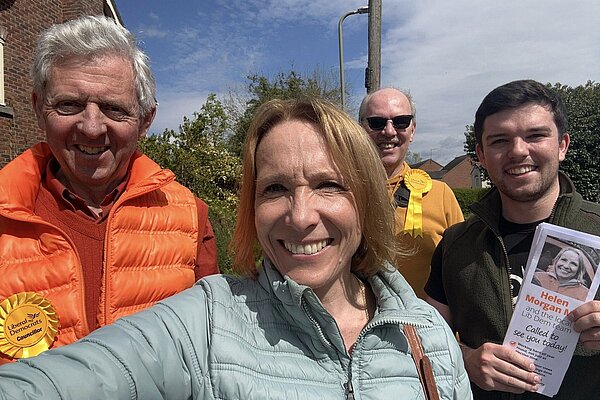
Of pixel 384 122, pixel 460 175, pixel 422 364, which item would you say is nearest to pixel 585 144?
pixel 384 122

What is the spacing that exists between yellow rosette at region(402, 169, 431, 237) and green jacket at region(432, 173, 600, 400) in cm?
75

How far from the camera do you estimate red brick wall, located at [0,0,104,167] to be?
884 cm

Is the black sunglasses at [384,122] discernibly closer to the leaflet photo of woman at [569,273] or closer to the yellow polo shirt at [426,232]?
the yellow polo shirt at [426,232]

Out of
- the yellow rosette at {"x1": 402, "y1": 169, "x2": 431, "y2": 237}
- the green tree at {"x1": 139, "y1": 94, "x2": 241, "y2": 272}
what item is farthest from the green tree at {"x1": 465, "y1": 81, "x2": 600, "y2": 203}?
the yellow rosette at {"x1": 402, "y1": 169, "x2": 431, "y2": 237}

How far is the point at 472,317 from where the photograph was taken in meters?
2.37

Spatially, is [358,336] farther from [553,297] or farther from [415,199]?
[415,199]

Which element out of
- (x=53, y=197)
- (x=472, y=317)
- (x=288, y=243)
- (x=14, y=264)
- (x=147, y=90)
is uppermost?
(x=147, y=90)

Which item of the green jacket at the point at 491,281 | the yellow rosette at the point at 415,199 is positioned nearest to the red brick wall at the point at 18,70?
the yellow rosette at the point at 415,199

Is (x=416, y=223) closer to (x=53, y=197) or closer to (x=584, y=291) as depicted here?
(x=584, y=291)

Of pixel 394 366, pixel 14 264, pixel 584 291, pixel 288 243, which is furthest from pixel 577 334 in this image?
pixel 14 264

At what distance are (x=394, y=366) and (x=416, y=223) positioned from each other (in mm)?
1968

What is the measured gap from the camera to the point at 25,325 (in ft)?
5.38

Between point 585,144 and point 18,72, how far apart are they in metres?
24.9

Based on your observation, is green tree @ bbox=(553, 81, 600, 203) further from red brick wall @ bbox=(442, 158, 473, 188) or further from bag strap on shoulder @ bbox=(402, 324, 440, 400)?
red brick wall @ bbox=(442, 158, 473, 188)
